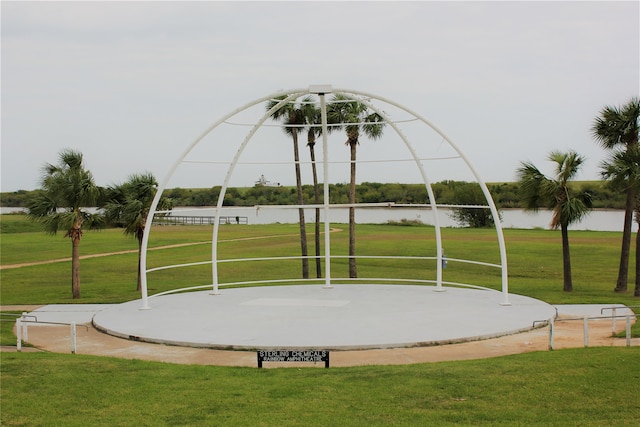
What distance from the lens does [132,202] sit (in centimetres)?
2798

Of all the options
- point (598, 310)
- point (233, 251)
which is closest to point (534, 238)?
point (233, 251)

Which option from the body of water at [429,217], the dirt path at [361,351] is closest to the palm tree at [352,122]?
the dirt path at [361,351]

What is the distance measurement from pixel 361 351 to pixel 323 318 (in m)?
3.58

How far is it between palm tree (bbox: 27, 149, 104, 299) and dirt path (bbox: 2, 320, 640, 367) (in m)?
9.67

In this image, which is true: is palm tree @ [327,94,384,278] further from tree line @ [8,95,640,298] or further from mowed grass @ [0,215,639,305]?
mowed grass @ [0,215,639,305]

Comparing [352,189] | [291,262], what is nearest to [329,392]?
[352,189]

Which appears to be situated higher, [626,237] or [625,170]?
[625,170]

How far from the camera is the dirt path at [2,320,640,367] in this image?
14555 millimetres

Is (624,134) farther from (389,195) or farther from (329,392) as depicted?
(389,195)

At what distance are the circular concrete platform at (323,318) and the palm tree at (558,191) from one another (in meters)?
4.57

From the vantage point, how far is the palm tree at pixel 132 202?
28.2m

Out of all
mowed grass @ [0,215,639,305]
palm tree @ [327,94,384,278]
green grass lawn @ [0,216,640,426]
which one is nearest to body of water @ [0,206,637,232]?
mowed grass @ [0,215,639,305]

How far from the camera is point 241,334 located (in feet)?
54.9

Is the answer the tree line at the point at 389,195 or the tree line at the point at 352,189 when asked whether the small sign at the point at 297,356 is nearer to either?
the tree line at the point at 352,189
